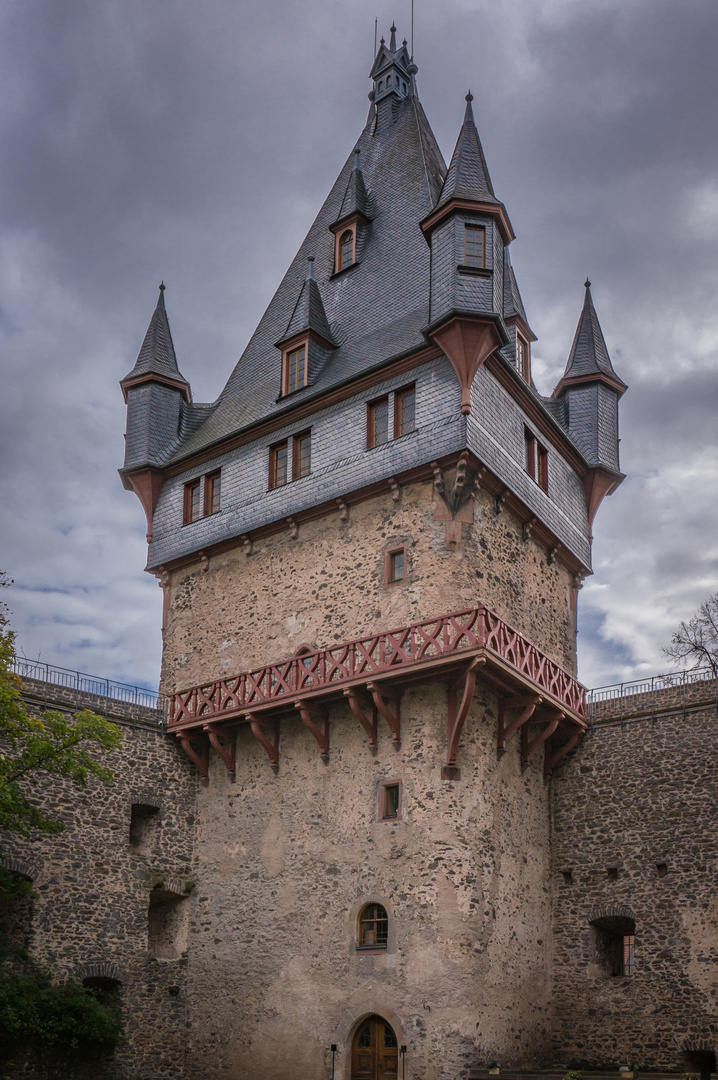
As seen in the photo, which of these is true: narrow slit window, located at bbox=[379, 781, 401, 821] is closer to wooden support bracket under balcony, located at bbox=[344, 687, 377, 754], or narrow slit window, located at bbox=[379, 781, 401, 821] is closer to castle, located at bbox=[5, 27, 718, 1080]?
castle, located at bbox=[5, 27, 718, 1080]

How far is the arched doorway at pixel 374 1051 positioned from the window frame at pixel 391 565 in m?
7.96

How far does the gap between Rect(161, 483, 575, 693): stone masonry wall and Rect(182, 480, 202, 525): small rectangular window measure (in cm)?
126

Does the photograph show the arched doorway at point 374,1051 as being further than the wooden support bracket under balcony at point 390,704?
No

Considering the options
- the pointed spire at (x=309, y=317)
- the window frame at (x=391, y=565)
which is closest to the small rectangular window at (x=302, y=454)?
the pointed spire at (x=309, y=317)

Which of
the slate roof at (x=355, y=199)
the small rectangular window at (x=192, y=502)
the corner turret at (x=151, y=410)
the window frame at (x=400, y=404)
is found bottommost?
the small rectangular window at (x=192, y=502)

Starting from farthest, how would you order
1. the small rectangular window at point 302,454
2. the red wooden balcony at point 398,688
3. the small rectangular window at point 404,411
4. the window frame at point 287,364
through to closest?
the window frame at point 287,364 → the small rectangular window at point 302,454 → the small rectangular window at point 404,411 → the red wooden balcony at point 398,688

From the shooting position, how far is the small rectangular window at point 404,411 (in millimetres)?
22719

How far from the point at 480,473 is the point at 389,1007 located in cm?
993

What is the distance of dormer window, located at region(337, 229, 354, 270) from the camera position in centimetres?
2781

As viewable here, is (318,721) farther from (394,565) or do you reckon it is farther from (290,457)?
(290,457)

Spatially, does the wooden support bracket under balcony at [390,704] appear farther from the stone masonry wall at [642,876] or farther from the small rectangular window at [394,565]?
the stone masonry wall at [642,876]

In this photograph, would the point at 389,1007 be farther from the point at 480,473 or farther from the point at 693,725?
the point at 480,473

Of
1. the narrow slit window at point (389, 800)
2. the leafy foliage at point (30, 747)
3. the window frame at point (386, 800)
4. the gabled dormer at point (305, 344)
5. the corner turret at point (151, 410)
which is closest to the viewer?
the leafy foliage at point (30, 747)

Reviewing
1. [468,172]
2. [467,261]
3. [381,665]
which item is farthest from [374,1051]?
[468,172]
